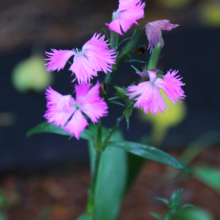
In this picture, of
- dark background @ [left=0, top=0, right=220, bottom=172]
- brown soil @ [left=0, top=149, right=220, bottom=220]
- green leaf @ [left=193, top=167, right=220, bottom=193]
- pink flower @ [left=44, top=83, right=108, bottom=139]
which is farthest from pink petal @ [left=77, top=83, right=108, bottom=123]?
dark background @ [left=0, top=0, right=220, bottom=172]

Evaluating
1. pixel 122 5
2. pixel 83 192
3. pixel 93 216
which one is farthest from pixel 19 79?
pixel 122 5

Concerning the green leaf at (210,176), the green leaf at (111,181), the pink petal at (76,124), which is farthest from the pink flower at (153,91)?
the green leaf at (210,176)

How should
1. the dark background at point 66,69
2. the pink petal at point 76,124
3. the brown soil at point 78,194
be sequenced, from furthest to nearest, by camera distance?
the dark background at point 66,69
the brown soil at point 78,194
the pink petal at point 76,124

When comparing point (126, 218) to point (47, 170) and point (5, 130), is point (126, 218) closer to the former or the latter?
point (47, 170)

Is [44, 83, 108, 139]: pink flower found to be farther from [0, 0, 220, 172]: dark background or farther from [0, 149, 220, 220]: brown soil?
[0, 0, 220, 172]: dark background

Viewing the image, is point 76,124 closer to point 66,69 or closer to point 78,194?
point 78,194

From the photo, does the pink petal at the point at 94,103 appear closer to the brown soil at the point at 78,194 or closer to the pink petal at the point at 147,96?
the pink petal at the point at 147,96

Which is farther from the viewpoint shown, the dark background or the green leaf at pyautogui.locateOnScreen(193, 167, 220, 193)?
the dark background

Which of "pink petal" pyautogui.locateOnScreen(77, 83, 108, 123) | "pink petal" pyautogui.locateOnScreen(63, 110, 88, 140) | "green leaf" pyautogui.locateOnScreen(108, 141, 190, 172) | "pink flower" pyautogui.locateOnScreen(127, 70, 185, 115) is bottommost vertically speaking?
"green leaf" pyautogui.locateOnScreen(108, 141, 190, 172)
